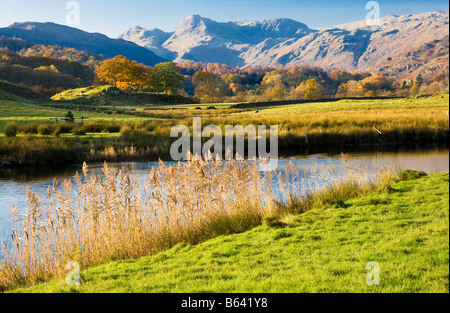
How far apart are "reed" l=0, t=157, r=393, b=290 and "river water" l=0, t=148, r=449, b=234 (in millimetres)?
6175

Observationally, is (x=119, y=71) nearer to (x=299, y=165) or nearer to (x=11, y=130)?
(x=11, y=130)

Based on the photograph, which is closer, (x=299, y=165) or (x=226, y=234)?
(x=226, y=234)

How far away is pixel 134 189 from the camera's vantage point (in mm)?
11969

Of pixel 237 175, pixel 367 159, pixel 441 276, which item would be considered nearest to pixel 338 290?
pixel 441 276

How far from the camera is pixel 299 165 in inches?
995

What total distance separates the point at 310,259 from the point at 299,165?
60.5 ft

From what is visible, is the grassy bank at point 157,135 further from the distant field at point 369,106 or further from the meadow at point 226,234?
the distant field at point 369,106

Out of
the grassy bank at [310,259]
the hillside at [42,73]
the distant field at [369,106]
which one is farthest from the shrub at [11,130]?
the hillside at [42,73]

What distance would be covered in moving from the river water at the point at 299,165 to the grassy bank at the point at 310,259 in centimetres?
804

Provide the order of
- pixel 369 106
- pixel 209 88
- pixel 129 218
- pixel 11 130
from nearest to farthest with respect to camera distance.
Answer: pixel 129 218, pixel 11 130, pixel 369 106, pixel 209 88

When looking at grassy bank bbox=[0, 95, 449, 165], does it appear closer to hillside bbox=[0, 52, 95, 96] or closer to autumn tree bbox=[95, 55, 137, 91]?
autumn tree bbox=[95, 55, 137, 91]

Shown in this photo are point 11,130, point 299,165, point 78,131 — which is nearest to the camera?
point 299,165

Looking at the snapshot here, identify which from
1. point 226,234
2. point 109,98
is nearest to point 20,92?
point 109,98

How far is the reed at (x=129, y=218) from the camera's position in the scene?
30.5 ft
